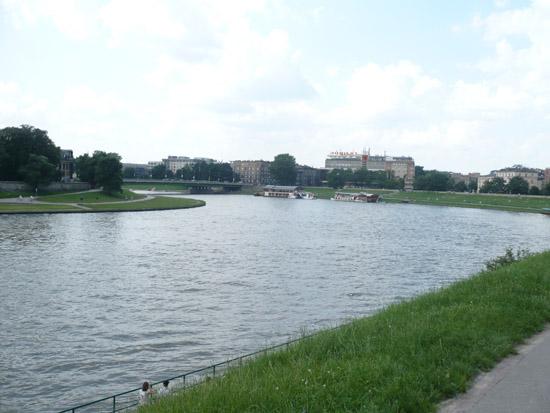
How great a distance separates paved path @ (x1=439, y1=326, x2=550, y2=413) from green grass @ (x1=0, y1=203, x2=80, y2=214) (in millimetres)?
73451

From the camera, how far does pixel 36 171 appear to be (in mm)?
93812

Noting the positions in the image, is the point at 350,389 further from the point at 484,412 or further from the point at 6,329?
the point at 6,329

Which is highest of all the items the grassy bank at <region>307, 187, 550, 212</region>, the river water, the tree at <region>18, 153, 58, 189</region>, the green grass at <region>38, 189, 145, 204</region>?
the tree at <region>18, 153, 58, 189</region>

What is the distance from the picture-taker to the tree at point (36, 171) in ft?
308

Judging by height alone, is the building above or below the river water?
above

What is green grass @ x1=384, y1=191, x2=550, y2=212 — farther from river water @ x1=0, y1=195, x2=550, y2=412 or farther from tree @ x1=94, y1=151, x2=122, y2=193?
tree @ x1=94, y1=151, x2=122, y2=193

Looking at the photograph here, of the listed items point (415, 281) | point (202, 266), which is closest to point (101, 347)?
point (202, 266)

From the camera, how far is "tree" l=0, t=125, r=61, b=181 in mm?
96625

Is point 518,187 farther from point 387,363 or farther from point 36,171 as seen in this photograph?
point 387,363

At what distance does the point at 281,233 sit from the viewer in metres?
60.0

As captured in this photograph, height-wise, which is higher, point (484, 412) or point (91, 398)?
point (484, 412)

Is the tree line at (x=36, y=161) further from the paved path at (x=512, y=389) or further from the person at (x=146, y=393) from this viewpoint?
the paved path at (x=512, y=389)

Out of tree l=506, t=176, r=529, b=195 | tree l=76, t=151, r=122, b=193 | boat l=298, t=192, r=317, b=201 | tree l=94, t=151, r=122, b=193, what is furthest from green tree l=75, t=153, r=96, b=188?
tree l=506, t=176, r=529, b=195

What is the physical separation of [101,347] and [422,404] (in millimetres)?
13380
